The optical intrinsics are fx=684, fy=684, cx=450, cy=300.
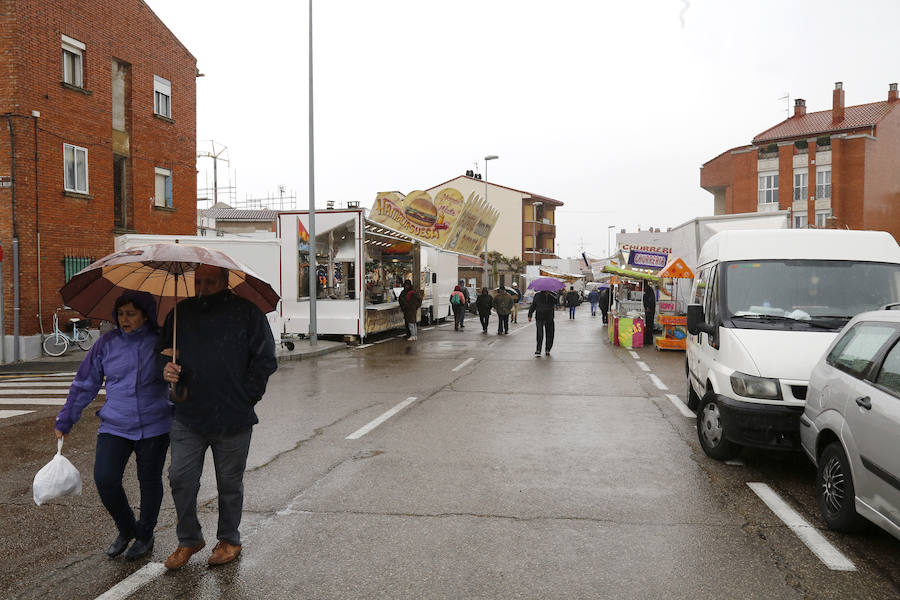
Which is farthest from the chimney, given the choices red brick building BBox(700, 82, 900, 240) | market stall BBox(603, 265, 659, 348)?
market stall BBox(603, 265, 659, 348)

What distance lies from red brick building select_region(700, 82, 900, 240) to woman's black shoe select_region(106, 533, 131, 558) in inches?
1872

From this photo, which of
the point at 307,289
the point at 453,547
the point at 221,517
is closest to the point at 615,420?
the point at 453,547

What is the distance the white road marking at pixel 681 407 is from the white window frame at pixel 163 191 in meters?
17.7

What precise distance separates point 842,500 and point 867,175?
48.2 meters

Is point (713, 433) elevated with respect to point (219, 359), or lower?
lower

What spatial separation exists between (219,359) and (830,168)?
165 feet

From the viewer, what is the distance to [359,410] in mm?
9117

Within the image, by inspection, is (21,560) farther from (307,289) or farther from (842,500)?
(307,289)

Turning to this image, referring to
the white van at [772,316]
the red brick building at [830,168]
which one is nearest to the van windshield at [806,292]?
the white van at [772,316]

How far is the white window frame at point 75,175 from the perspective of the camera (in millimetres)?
17725

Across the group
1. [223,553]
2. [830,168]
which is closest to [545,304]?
[223,553]

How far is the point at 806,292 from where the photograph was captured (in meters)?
6.53

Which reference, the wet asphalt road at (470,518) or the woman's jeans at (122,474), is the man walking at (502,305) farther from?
the woman's jeans at (122,474)

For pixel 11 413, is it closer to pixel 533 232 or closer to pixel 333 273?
pixel 333 273
